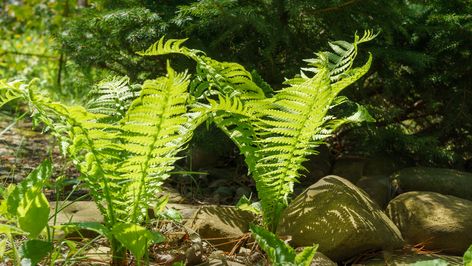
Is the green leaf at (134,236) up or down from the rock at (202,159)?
up

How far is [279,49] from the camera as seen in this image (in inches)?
119

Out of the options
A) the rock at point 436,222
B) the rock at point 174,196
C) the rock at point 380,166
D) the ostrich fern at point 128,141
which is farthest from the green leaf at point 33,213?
the rock at point 380,166

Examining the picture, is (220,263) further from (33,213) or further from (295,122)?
(33,213)

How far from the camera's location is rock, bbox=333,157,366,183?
126 inches

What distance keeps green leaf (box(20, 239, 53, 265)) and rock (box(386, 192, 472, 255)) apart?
57.1 inches

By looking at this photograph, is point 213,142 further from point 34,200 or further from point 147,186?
point 34,200

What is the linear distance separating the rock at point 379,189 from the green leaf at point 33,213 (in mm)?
1702

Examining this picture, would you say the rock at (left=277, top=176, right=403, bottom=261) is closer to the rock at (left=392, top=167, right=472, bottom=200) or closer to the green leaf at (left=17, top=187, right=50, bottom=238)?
the rock at (left=392, top=167, right=472, bottom=200)

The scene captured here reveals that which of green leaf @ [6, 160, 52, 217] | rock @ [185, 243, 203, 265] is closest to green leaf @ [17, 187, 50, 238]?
green leaf @ [6, 160, 52, 217]

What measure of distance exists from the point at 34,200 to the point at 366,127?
1.88 meters

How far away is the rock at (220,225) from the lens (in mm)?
2260

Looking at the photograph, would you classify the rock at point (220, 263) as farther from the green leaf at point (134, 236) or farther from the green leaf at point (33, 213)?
the green leaf at point (33, 213)

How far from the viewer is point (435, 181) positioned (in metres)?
2.82

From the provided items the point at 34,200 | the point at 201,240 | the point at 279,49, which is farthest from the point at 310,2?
the point at 34,200
